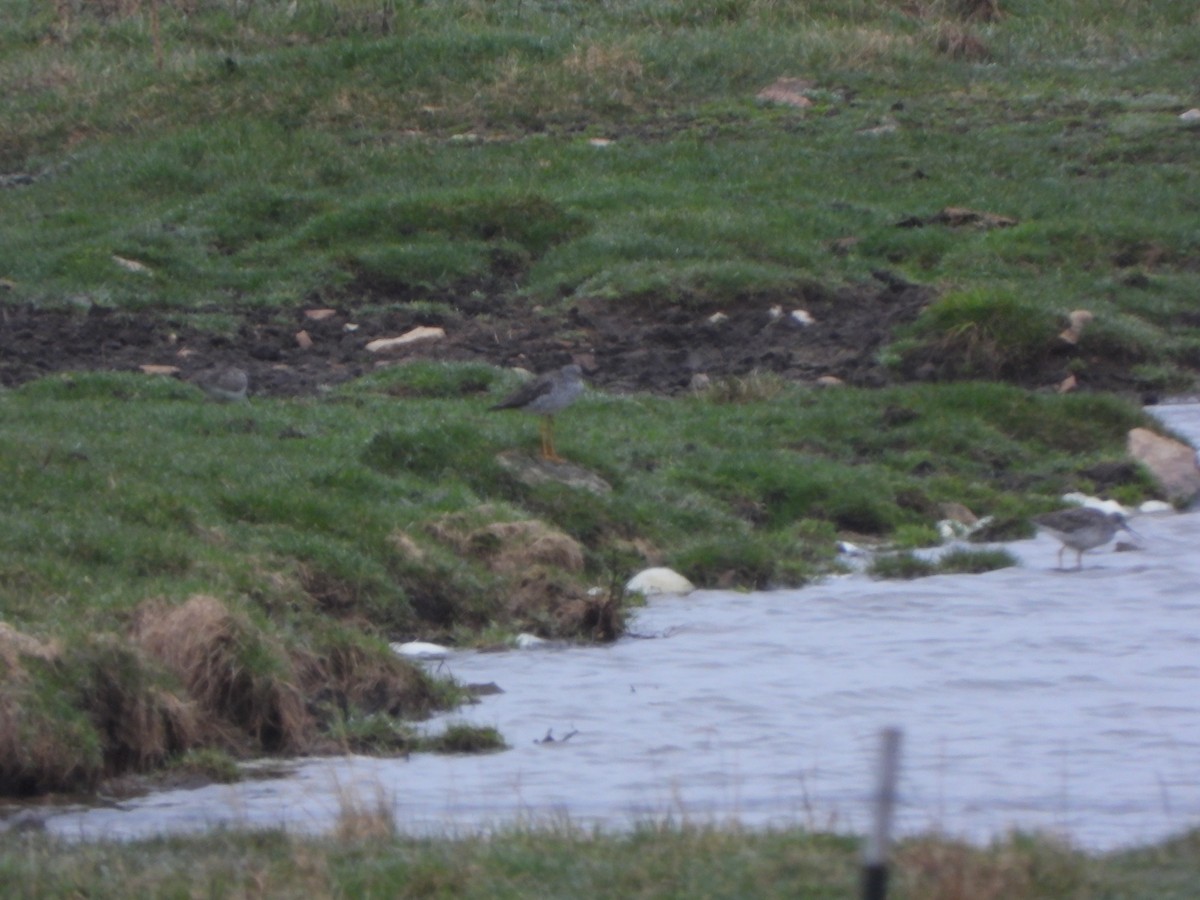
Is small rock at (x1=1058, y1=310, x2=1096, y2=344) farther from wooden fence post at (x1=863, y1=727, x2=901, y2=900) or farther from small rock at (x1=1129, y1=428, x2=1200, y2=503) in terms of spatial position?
wooden fence post at (x1=863, y1=727, x2=901, y2=900)

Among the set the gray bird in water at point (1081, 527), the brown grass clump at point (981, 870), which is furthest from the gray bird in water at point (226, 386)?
the brown grass clump at point (981, 870)

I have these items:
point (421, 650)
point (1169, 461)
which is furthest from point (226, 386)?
point (1169, 461)

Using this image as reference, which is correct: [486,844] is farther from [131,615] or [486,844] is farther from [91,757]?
[131,615]

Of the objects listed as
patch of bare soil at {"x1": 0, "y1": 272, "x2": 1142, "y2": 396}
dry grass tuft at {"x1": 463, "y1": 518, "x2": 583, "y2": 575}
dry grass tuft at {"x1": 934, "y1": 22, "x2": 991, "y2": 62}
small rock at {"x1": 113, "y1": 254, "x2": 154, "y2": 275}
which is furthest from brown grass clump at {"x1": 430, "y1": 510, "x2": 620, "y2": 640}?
dry grass tuft at {"x1": 934, "y1": 22, "x2": 991, "y2": 62}

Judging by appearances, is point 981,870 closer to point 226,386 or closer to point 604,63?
point 226,386

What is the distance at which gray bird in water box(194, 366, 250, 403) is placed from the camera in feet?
45.2

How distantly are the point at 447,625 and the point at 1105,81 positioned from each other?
19.2m

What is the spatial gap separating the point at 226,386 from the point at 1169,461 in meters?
7.00

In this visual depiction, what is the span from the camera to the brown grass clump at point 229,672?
8.15 metres

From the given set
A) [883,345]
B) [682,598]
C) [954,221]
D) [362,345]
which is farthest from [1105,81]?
[682,598]

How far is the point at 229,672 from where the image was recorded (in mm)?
8164

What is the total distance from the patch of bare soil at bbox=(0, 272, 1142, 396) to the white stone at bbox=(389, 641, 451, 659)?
5522 mm

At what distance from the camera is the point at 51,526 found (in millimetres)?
9391

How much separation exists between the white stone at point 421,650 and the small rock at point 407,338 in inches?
279
